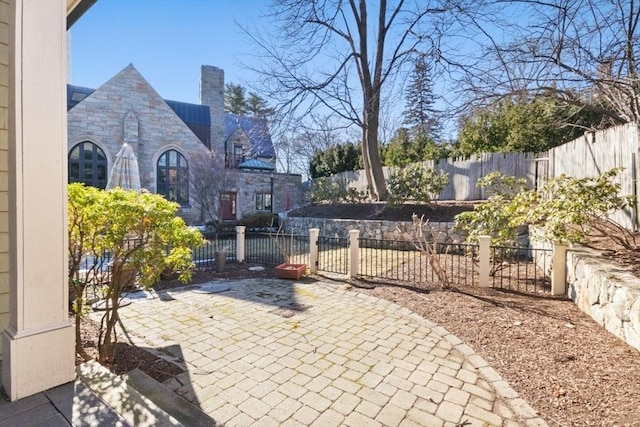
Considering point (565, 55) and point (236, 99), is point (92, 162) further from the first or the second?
point (236, 99)

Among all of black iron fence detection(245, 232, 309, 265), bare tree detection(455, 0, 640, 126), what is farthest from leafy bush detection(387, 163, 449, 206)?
bare tree detection(455, 0, 640, 126)

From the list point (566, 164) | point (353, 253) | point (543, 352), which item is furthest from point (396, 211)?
point (543, 352)

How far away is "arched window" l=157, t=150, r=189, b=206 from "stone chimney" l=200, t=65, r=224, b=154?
9.31 ft

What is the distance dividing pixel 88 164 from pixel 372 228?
14.4m

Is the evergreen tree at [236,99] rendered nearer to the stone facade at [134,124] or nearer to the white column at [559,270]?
the stone facade at [134,124]

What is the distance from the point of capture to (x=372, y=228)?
1155cm

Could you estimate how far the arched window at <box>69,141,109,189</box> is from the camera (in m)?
15.6

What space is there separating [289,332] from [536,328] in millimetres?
3083

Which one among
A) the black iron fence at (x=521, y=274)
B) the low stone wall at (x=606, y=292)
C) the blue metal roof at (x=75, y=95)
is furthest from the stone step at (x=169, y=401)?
the blue metal roof at (x=75, y=95)

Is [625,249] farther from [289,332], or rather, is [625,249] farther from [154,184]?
[154,184]

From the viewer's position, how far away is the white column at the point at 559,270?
5.31m

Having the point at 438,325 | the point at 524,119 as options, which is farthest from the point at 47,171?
the point at 524,119

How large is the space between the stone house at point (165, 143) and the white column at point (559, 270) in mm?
11314

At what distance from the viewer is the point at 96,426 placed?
1.89 meters
